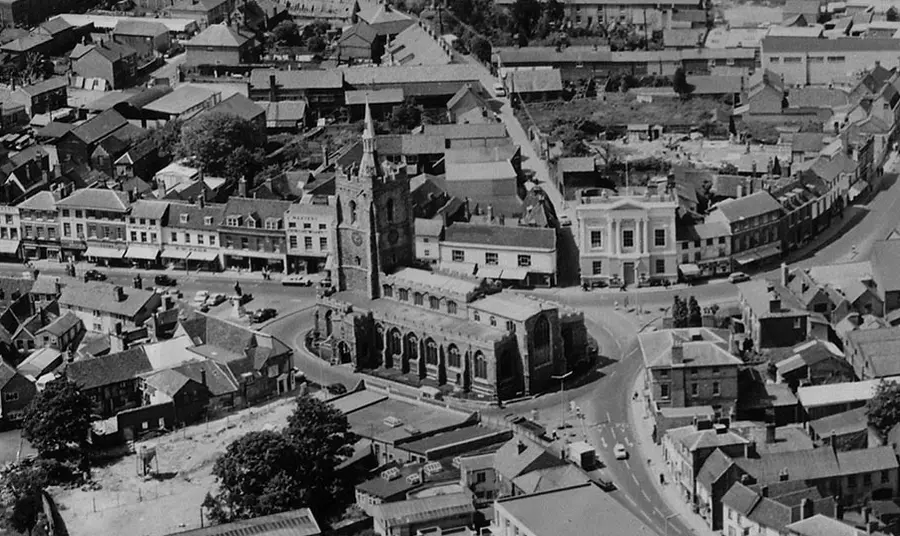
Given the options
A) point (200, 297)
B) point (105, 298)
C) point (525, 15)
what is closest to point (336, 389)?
point (200, 297)

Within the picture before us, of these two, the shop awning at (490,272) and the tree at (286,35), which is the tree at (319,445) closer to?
the shop awning at (490,272)

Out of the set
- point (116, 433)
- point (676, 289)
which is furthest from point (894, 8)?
point (116, 433)

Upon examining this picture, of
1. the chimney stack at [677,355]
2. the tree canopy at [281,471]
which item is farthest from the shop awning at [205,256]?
the chimney stack at [677,355]

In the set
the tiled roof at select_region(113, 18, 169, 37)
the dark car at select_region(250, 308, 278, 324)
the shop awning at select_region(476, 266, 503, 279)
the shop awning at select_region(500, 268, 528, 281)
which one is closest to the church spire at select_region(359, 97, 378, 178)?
the shop awning at select_region(476, 266, 503, 279)

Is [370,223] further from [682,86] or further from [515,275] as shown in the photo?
[682,86]

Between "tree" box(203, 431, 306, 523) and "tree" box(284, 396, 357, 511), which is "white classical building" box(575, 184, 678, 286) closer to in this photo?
"tree" box(284, 396, 357, 511)

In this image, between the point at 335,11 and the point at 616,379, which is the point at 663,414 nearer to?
the point at 616,379
